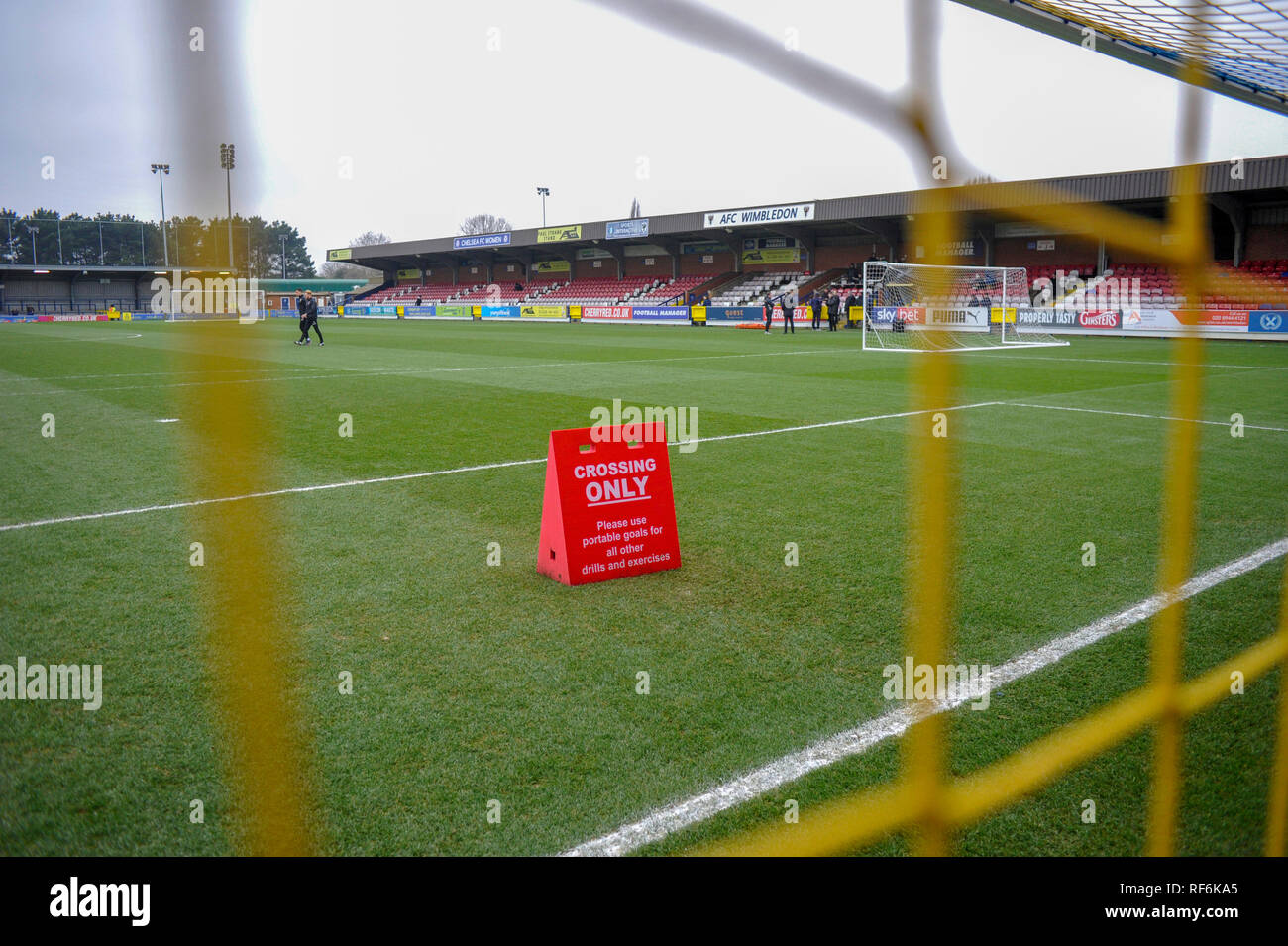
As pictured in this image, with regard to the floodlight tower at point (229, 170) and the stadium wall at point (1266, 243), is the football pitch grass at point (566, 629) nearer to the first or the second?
the floodlight tower at point (229, 170)

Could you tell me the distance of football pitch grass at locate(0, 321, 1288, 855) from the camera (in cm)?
283

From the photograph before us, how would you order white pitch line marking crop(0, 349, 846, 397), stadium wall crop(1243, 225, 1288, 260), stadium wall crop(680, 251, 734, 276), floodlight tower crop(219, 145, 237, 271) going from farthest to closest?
stadium wall crop(680, 251, 734, 276)
stadium wall crop(1243, 225, 1288, 260)
white pitch line marking crop(0, 349, 846, 397)
floodlight tower crop(219, 145, 237, 271)

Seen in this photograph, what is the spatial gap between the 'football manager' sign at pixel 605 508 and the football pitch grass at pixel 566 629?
18 centimetres

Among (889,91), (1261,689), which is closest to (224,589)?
(889,91)

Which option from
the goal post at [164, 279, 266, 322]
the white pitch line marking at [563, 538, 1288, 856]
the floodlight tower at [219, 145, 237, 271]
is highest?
the floodlight tower at [219, 145, 237, 271]

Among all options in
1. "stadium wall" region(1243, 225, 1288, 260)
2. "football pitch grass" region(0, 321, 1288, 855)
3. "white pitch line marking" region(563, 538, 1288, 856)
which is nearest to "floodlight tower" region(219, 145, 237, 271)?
"football pitch grass" region(0, 321, 1288, 855)

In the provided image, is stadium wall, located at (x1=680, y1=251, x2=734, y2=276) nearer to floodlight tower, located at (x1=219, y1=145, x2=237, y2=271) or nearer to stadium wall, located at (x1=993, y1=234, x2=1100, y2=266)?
stadium wall, located at (x1=993, y1=234, x2=1100, y2=266)

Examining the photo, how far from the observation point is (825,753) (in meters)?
3.27

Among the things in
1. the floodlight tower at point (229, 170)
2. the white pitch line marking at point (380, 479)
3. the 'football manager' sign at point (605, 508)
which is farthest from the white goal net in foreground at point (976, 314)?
the floodlight tower at point (229, 170)

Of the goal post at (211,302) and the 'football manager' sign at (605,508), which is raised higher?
the goal post at (211,302)

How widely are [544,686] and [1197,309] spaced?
2.69 meters

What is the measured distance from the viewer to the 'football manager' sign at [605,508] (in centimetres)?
517

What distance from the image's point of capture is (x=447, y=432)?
34.8ft

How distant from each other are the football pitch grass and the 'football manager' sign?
0.59 ft
